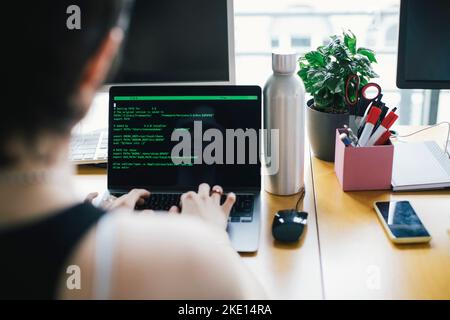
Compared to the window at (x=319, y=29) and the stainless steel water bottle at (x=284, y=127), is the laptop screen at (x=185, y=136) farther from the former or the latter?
the window at (x=319, y=29)

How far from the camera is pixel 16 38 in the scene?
0.45m

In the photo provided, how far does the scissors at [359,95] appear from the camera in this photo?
1225mm

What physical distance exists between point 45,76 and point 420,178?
92 centimetres

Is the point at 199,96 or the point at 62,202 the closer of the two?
the point at 62,202

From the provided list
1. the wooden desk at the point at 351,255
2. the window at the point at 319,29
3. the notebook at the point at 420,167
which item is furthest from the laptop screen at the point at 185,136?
the window at the point at 319,29

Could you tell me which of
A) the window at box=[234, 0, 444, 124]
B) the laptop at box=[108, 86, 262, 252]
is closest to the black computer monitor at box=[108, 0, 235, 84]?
the laptop at box=[108, 86, 262, 252]

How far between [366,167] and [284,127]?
0.19m

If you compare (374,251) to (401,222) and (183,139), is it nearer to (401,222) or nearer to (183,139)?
(401,222)

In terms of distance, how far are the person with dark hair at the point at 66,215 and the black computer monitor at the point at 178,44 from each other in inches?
25.5

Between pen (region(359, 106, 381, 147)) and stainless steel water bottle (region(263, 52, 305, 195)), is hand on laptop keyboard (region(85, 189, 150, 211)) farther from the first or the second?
pen (region(359, 106, 381, 147))

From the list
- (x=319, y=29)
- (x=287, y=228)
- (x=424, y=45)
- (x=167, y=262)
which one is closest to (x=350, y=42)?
(x=424, y=45)
